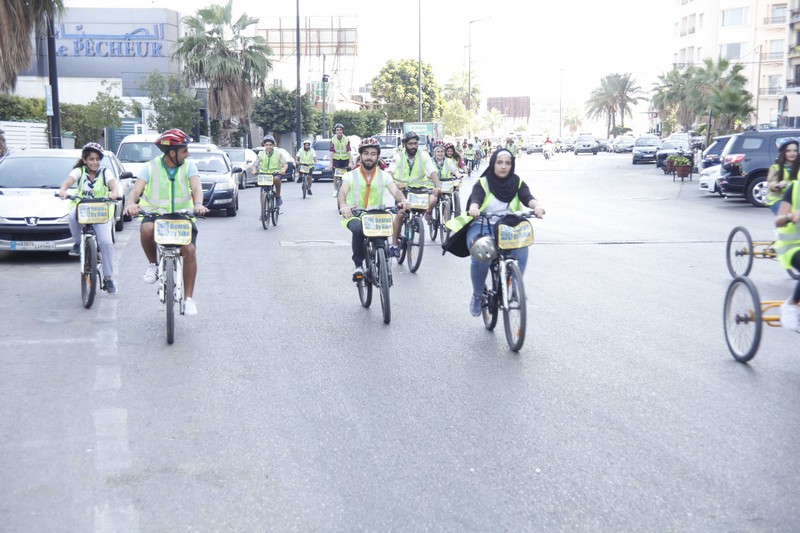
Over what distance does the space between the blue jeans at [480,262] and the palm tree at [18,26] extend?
16363mm

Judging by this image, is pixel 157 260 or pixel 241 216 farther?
pixel 241 216

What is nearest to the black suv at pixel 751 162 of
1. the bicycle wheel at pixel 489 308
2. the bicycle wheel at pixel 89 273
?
the bicycle wheel at pixel 489 308

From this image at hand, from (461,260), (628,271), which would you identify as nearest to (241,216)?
(461,260)

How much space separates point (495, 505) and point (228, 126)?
4483cm

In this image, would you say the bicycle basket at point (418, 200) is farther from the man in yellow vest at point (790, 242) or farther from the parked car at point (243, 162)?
the parked car at point (243, 162)

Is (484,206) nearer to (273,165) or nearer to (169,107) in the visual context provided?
(273,165)

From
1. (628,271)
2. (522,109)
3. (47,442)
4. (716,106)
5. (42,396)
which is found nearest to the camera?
(47,442)

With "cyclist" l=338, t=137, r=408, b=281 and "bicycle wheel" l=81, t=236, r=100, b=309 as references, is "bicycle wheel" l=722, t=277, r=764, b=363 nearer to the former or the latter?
"cyclist" l=338, t=137, r=408, b=281

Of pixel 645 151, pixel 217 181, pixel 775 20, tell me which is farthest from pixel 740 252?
pixel 775 20

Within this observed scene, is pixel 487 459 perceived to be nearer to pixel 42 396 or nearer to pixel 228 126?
pixel 42 396

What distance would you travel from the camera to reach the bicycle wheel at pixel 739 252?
441 inches

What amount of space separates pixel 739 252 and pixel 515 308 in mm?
4811

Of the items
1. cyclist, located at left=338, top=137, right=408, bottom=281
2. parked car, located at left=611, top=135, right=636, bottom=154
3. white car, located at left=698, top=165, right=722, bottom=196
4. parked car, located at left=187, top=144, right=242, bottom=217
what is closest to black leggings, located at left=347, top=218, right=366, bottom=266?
cyclist, located at left=338, top=137, right=408, bottom=281

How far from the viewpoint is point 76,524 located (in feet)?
14.1
